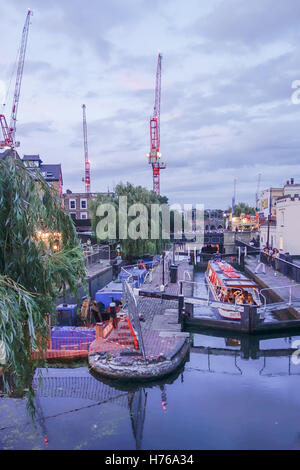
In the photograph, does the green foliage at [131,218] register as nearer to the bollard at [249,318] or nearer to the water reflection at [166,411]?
the bollard at [249,318]

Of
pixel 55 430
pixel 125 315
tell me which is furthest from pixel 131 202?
pixel 55 430

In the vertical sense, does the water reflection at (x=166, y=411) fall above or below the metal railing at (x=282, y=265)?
below

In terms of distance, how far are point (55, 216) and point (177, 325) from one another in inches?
455

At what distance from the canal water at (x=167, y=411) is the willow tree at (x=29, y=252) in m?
1.74

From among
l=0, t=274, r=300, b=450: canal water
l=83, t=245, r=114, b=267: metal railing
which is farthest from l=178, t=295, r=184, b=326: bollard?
l=83, t=245, r=114, b=267: metal railing

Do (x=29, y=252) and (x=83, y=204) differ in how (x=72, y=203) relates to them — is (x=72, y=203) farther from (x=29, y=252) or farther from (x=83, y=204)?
(x=29, y=252)

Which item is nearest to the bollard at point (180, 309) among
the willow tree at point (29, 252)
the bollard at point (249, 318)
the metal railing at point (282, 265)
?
the bollard at point (249, 318)

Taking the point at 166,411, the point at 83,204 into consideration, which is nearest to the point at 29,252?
the point at 166,411

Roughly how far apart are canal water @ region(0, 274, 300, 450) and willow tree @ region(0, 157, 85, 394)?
5.70 ft

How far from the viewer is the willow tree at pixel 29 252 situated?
6.90 metres

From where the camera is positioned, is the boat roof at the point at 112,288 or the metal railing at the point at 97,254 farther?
the metal railing at the point at 97,254

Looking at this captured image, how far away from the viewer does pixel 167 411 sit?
11.7 m

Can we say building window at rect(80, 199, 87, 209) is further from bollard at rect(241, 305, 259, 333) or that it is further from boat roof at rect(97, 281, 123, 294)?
bollard at rect(241, 305, 259, 333)
